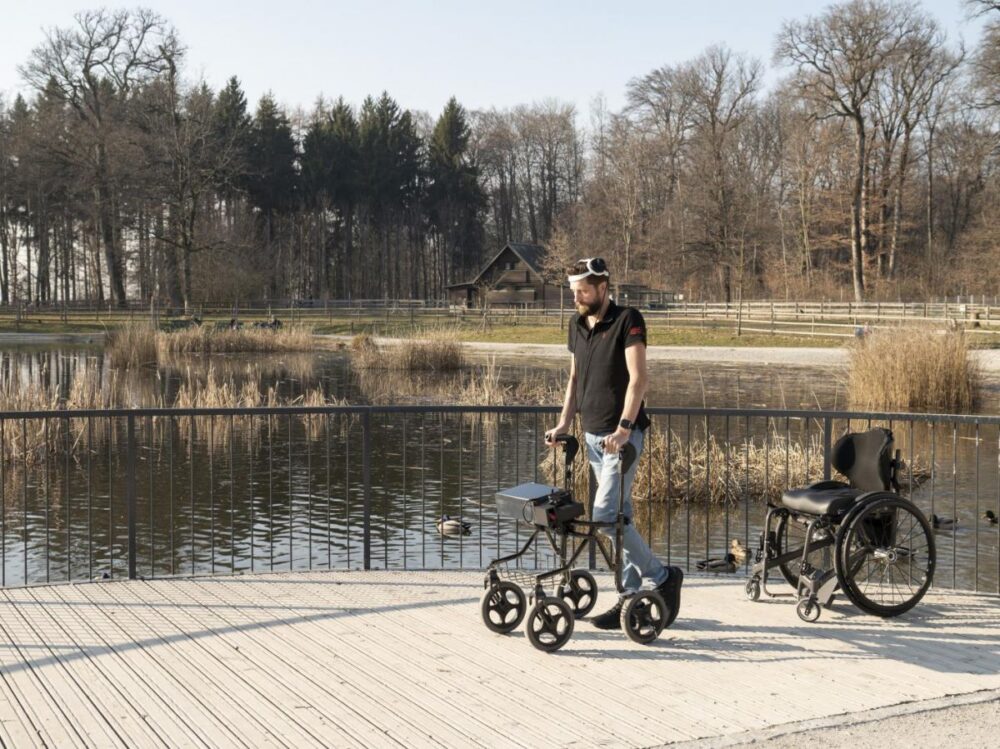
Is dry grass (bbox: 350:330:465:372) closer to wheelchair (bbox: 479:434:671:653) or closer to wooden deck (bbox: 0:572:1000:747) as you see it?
wooden deck (bbox: 0:572:1000:747)

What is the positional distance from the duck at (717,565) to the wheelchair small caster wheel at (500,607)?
4146mm

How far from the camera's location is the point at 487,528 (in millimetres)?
12719

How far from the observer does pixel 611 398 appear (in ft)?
18.9

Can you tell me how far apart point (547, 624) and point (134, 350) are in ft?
104

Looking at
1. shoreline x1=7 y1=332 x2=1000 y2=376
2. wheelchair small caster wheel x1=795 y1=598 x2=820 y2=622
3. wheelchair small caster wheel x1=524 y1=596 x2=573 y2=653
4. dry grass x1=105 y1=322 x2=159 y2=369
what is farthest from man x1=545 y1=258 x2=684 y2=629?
dry grass x1=105 y1=322 x2=159 y2=369

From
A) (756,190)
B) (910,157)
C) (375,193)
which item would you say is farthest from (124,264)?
(910,157)

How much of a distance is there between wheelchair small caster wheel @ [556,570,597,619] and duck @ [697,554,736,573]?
372 centimetres

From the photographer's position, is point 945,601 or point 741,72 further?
point 741,72

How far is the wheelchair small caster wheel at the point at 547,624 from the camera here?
5.48m

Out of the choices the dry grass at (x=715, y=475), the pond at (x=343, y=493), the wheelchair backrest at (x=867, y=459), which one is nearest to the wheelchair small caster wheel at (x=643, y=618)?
the wheelchair backrest at (x=867, y=459)

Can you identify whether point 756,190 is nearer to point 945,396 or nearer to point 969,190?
point 969,190

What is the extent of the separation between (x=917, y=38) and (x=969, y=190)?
14.3m

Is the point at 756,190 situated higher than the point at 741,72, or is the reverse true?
the point at 741,72

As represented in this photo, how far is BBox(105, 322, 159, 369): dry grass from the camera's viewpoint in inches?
1371
